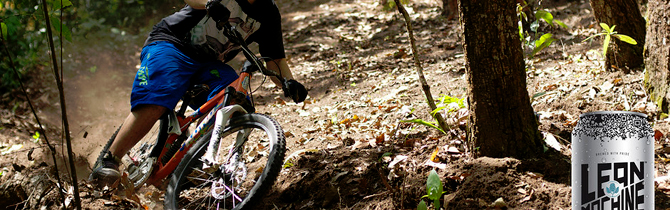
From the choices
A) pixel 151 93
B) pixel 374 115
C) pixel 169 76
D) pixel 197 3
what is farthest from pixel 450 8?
pixel 151 93

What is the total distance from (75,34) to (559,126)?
10751 mm

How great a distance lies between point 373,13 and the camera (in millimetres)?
10930

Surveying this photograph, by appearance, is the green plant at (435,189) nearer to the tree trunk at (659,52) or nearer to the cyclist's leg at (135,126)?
the tree trunk at (659,52)

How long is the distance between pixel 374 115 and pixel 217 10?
2082 millimetres

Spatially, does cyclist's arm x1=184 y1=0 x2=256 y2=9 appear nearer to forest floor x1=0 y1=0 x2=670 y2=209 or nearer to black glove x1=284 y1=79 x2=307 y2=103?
black glove x1=284 y1=79 x2=307 y2=103

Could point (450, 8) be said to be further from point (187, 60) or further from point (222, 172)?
point (222, 172)

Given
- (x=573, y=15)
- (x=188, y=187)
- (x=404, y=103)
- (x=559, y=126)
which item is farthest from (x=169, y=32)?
(x=573, y=15)

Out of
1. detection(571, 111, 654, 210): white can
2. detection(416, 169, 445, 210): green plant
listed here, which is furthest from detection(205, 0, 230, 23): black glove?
detection(571, 111, 654, 210): white can

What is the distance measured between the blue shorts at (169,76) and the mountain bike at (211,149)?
121 millimetres

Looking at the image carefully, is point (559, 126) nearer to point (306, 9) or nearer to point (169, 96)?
point (169, 96)

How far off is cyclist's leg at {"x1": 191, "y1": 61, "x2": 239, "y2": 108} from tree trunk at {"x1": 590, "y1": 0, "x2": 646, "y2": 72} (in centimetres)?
302

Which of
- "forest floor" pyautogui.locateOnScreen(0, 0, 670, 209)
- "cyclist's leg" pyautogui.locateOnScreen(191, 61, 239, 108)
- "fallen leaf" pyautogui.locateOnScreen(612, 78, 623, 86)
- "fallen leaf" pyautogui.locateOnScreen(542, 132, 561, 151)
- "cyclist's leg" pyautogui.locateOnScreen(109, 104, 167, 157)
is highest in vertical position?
"cyclist's leg" pyautogui.locateOnScreen(191, 61, 239, 108)

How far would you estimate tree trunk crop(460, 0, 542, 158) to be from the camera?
2.41 m

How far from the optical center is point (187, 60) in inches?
143
